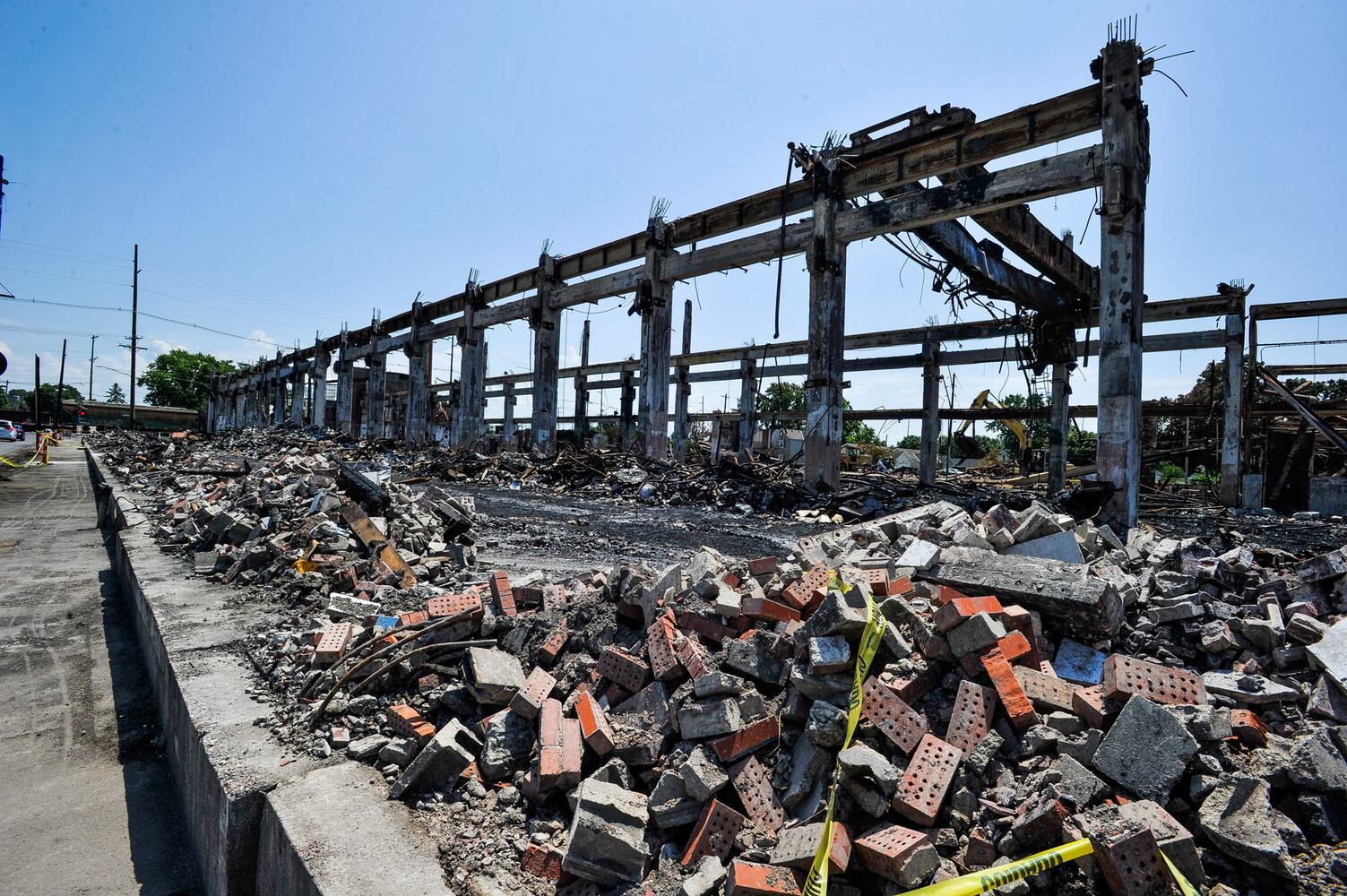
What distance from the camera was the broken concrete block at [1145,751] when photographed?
184 centimetres

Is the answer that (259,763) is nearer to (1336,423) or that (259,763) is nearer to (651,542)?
(651,542)

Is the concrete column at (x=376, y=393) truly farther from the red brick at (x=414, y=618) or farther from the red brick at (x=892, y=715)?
the red brick at (x=892, y=715)

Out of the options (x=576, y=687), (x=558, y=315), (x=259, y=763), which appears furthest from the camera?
(x=558, y=315)

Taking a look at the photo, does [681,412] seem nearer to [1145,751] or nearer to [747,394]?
[747,394]

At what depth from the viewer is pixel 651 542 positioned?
702 cm

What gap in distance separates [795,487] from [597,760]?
8.50m

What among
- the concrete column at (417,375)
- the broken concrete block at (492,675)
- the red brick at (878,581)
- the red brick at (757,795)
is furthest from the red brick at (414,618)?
the concrete column at (417,375)

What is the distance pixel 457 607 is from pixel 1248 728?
10.9ft

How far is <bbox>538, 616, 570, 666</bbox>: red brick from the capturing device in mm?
3137

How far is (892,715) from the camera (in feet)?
7.28

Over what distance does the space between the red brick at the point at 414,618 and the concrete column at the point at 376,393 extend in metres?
24.2

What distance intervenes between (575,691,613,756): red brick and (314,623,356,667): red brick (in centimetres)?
152

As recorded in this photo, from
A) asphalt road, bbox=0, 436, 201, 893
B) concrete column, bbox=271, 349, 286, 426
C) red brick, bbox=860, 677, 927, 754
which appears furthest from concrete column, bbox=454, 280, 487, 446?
concrete column, bbox=271, 349, 286, 426

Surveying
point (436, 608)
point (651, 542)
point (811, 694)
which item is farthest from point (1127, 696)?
point (651, 542)
